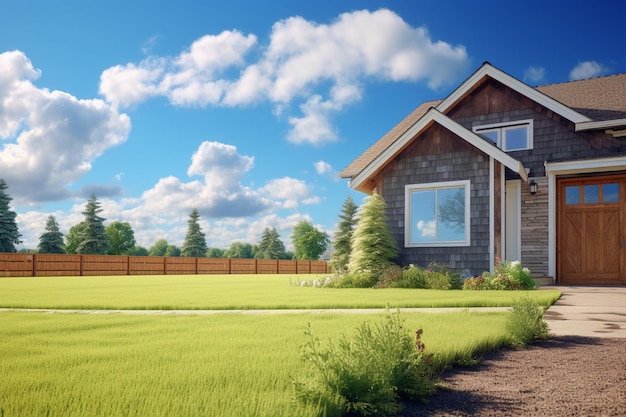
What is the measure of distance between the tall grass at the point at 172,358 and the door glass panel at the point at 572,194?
9091 mm

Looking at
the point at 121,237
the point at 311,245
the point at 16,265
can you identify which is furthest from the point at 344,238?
the point at 121,237

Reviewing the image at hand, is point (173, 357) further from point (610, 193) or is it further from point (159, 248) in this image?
point (159, 248)

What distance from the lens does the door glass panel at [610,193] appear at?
13914mm

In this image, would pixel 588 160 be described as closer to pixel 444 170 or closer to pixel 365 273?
pixel 444 170

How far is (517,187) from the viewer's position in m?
14.7

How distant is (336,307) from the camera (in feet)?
27.4

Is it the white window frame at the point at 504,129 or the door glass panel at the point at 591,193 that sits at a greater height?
the white window frame at the point at 504,129

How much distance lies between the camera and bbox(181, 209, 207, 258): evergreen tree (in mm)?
56969

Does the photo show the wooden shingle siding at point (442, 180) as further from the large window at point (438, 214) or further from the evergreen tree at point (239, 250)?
the evergreen tree at point (239, 250)

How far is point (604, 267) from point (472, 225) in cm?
380

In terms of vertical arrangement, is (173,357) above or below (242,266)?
above

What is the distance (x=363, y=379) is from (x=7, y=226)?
145 ft

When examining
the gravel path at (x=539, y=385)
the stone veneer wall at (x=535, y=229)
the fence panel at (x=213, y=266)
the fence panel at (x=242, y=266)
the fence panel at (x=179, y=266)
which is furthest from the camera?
the fence panel at (x=242, y=266)

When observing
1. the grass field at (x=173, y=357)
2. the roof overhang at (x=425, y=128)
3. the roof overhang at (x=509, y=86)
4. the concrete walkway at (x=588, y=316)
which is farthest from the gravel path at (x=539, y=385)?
the roof overhang at (x=509, y=86)
